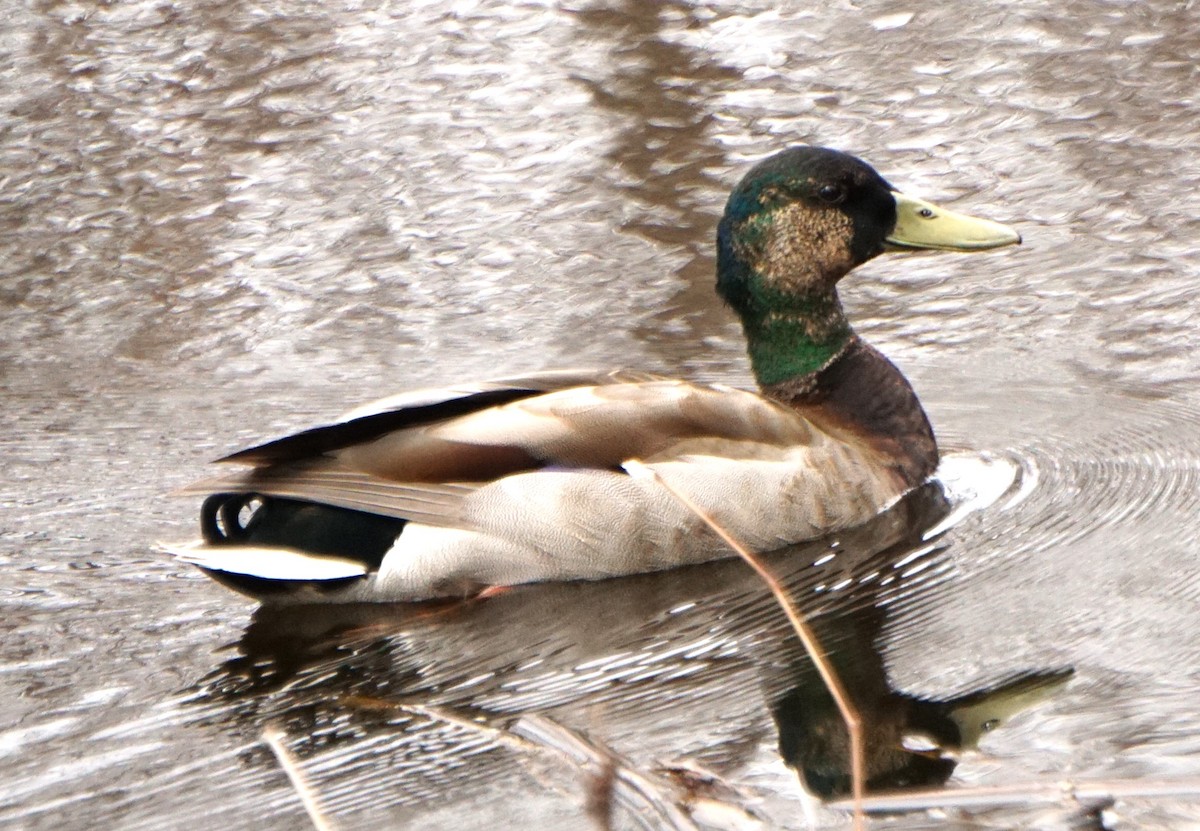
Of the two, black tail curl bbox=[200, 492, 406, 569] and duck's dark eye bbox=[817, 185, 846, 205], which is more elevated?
duck's dark eye bbox=[817, 185, 846, 205]

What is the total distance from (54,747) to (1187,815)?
8.36 feet

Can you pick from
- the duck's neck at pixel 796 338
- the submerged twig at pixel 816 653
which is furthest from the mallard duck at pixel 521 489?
the duck's neck at pixel 796 338

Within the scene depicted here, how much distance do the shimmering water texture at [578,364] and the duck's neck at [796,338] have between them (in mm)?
536

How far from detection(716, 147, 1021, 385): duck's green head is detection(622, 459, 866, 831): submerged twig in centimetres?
95

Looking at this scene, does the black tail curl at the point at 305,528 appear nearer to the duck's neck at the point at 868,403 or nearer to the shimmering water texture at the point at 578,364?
the shimmering water texture at the point at 578,364

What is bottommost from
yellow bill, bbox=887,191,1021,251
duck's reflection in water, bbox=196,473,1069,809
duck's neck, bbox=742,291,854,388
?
duck's reflection in water, bbox=196,473,1069,809

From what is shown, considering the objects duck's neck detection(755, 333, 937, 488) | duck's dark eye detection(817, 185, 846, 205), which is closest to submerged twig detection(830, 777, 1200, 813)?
duck's neck detection(755, 333, 937, 488)

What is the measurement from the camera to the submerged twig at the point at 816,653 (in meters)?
2.78

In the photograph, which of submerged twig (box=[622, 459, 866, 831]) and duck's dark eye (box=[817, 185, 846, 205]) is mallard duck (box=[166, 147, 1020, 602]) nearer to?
submerged twig (box=[622, 459, 866, 831])

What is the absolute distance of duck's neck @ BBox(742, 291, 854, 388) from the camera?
20.3ft

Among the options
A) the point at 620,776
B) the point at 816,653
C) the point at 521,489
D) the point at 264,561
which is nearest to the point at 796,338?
the point at 521,489

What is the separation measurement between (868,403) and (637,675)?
169 cm

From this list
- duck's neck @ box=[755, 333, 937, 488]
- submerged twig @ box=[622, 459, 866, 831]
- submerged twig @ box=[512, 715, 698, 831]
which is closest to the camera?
submerged twig @ box=[622, 459, 866, 831]

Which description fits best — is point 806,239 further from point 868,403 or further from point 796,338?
point 868,403
